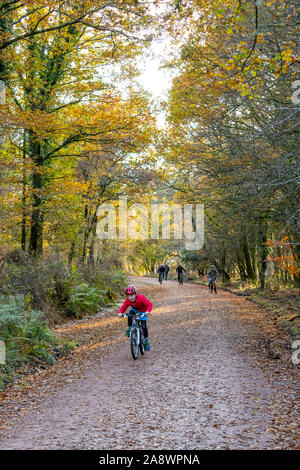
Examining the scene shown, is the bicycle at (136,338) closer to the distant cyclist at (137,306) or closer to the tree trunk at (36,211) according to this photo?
the distant cyclist at (137,306)

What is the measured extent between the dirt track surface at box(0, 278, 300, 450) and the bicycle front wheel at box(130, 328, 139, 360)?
0.70 feet

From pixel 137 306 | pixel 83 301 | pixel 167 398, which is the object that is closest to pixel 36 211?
pixel 83 301

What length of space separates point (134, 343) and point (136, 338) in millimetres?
131

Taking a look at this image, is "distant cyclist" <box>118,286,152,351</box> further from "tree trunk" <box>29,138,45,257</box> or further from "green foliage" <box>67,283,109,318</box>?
"tree trunk" <box>29,138,45,257</box>

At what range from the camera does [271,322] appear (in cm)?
1373

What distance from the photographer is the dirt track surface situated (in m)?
5.00

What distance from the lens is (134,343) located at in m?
9.26

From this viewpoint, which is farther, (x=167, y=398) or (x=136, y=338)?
(x=136, y=338)

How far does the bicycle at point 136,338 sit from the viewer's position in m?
9.21

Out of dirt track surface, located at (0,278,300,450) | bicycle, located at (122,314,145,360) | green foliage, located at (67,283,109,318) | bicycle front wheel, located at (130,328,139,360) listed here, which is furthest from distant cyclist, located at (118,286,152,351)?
green foliage, located at (67,283,109,318)

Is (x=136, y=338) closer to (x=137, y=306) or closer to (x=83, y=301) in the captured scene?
(x=137, y=306)

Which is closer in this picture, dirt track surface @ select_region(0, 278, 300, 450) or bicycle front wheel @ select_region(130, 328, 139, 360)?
dirt track surface @ select_region(0, 278, 300, 450)

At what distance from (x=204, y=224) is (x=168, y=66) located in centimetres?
1727
